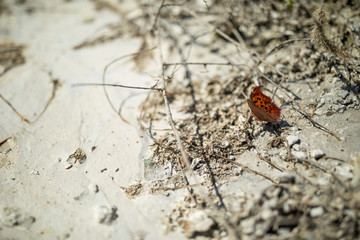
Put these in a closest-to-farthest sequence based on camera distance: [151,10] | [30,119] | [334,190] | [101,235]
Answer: [334,190], [101,235], [30,119], [151,10]

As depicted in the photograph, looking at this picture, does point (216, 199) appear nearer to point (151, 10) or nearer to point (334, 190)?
point (334, 190)

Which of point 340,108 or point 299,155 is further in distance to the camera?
point 340,108

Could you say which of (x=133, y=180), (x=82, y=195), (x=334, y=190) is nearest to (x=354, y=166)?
(x=334, y=190)

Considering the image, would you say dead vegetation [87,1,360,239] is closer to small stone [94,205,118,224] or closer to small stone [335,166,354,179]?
small stone [335,166,354,179]

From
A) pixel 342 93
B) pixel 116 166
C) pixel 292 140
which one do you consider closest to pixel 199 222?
pixel 116 166

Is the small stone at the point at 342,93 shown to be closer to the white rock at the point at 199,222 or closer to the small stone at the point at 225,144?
the small stone at the point at 225,144

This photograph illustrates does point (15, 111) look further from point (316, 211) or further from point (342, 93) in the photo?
point (342, 93)
